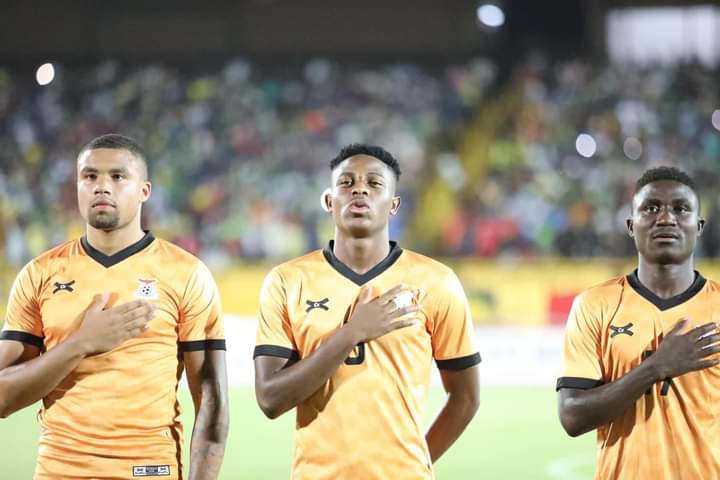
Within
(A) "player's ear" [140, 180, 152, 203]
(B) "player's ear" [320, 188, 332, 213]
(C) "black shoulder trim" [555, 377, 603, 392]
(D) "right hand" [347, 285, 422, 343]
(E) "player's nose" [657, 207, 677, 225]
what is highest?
(A) "player's ear" [140, 180, 152, 203]

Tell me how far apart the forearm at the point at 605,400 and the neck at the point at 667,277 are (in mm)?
412

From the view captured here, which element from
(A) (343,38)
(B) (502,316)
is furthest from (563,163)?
(A) (343,38)

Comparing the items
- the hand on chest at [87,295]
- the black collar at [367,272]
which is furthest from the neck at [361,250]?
the hand on chest at [87,295]

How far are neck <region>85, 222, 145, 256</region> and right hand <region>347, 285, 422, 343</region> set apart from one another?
3.25 feet

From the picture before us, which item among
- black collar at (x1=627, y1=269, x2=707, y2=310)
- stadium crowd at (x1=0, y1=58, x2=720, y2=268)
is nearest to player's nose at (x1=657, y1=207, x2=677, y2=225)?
black collar at (x1=627, y1=269, x2=707, y2=310)

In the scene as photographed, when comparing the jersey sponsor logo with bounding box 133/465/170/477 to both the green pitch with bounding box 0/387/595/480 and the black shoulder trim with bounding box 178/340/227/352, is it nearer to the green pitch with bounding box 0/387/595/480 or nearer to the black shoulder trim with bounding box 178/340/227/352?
the black shoulder trim with bounding box 178/340/227/352

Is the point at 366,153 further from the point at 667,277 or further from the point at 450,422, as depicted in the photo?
the point at 667,277

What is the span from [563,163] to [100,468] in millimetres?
15890

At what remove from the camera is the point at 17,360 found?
152 inches

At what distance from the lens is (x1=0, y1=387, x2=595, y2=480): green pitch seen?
816cm

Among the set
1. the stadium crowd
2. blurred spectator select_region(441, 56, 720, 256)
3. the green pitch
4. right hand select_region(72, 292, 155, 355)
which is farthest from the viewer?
the stadium crowd

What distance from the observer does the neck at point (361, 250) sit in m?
3.91

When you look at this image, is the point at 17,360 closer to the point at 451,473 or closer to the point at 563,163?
the point at 451,473

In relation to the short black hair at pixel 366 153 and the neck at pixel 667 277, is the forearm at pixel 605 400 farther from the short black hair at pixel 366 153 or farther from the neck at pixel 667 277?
the short black hair at pixel 366 153
